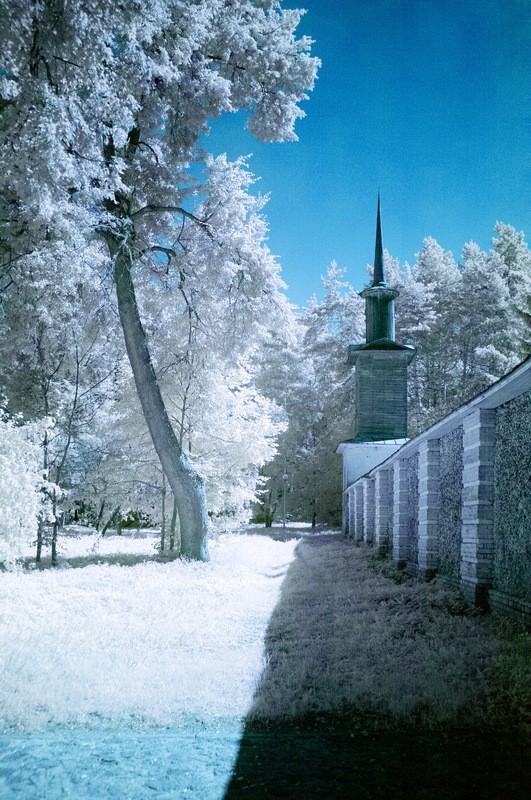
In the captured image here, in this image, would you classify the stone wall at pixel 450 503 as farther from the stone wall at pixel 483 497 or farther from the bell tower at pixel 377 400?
the bell tower at pixel 377 400

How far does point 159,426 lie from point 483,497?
9.46 meters

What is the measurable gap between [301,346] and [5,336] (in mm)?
33685

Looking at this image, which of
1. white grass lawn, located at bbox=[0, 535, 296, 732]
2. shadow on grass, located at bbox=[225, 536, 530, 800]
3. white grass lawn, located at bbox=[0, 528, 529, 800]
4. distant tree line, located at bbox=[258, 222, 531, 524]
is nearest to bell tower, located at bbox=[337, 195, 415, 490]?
distant tree line, located at bbox=[258, 222, 531, 524]

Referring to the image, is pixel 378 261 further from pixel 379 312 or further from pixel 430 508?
pixel 430 508

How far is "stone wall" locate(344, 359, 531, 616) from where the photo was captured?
8.16 metres

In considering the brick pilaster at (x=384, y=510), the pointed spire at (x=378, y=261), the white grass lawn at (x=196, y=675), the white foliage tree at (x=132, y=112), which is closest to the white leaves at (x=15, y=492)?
the white grass lawn at (x=196, y=675)

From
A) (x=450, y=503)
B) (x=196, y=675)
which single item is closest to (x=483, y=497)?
(x=450, y=503)

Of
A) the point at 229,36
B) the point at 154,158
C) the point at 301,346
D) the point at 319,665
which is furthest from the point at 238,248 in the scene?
the point at 301,346

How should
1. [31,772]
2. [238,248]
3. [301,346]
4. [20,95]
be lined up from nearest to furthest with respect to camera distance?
[31,772], [20,95], [238,248], [301,346]

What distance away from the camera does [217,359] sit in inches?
730

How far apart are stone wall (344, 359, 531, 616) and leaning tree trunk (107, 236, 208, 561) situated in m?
6.41

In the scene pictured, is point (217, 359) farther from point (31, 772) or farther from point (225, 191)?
point (31, 772)

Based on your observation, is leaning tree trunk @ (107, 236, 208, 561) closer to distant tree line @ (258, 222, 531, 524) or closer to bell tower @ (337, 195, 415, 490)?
bell tower @ (337, 195, 415, 490)

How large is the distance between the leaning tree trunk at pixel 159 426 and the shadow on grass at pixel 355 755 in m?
9.92
